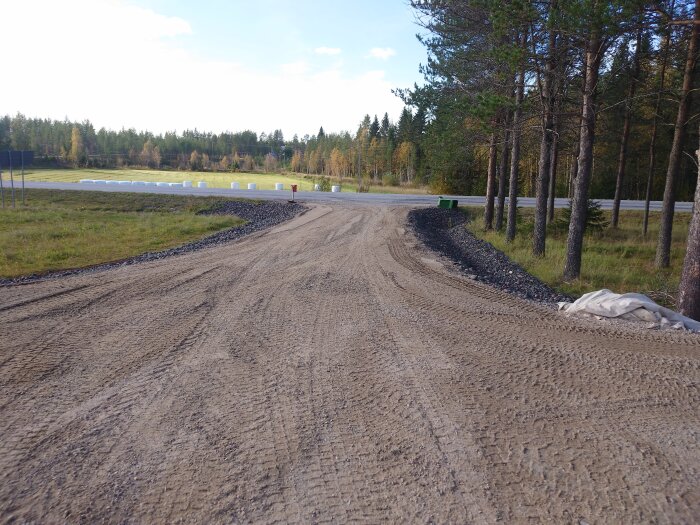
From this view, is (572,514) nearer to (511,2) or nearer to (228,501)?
(228,501)

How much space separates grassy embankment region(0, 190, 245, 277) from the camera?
1271 cm

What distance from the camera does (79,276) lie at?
408 inches

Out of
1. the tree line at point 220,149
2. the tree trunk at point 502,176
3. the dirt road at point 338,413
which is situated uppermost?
the tree line at point 220,149

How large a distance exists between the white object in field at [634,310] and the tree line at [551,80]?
427 cm

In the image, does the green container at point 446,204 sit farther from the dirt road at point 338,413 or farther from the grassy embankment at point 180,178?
the grassy embankment at point 180,178

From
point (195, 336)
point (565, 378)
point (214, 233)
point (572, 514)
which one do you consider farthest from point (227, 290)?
point (214, 233)

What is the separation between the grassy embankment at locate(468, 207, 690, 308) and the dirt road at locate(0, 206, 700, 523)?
4260 millimetres

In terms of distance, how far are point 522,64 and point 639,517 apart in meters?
10.5

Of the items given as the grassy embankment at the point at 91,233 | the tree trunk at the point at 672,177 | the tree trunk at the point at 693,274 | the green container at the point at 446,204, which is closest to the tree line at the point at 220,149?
the green container at the point at 446,204

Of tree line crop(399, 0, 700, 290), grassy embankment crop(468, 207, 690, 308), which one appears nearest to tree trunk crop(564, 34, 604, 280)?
tree line crop(399, 0, 700, 290)

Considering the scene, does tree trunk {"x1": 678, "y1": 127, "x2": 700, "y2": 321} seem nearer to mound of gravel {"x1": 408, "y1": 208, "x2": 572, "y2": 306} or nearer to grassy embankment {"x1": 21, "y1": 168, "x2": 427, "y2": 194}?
mound of gravel {"x1": 408, "y1": 208, "x2": 572, "y2": 306}

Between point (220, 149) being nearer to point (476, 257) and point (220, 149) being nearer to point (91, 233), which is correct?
point (91, 233)

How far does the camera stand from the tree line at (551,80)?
991 cm

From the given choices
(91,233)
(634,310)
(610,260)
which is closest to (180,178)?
(91,233)
